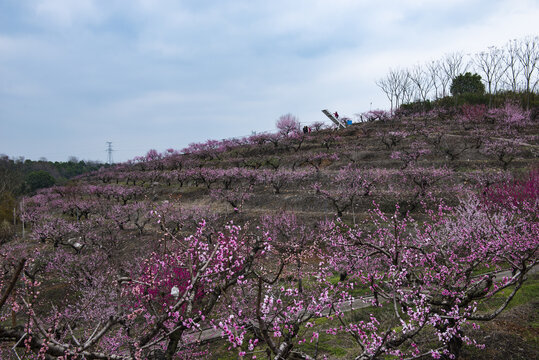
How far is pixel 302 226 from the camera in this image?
17.3 meters

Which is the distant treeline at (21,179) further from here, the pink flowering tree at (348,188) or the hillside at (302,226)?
the pink flowering tree at (348,188)

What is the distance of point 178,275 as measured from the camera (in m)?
11.1

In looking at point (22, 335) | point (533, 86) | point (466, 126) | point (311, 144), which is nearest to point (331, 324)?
point (22, 335)

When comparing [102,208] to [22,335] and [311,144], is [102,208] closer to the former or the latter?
[311,144]

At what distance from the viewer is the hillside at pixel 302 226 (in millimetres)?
8117

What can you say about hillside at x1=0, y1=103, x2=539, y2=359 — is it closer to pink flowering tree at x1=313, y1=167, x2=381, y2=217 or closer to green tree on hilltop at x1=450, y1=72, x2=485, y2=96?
pink flowering tree at x1=313, y1=167, x2=381, y2=217

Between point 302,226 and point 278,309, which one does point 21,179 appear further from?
point 278,309

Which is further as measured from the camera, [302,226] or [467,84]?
[467,84]

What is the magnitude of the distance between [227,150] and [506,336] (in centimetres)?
5533

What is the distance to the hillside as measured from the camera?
812cm

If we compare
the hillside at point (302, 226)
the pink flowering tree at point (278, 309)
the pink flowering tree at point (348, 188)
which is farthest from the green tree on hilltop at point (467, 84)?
the pink flowering tree at point (278, 309)

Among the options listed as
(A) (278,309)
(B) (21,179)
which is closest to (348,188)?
(A) (278,309)

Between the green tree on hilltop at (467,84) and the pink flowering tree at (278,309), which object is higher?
the green tree on hilltop at (467,84)

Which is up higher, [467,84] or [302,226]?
[467,84]
